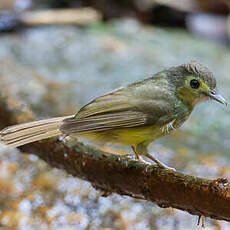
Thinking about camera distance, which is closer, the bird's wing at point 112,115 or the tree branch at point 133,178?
the tree branch at point 133,178

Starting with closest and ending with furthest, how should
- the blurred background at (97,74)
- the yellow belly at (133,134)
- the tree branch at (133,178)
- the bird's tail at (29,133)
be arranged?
the tree branch at (133,178)
the bird's tail at (29,133)
the yellow belly at (133,134)
the blurred background at (97,74)

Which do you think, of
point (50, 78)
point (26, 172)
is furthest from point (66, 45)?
point (26, 172)

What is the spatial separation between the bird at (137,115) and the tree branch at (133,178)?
16 cm

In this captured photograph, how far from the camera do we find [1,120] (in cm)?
424

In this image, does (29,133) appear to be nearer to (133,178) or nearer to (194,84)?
(133,178)

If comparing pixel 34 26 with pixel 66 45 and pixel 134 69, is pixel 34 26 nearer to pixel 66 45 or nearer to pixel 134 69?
pixel 66 45

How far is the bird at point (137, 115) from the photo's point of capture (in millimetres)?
3514

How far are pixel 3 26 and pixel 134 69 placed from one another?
287cm

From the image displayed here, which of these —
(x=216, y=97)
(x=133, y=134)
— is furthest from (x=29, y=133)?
(x=216, y=97)

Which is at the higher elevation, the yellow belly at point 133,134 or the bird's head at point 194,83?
the bird's head at point 194,83

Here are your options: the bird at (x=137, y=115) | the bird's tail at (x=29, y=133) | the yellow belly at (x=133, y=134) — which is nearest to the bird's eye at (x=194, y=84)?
the bird at (x=137, y=115)

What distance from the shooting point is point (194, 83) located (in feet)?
11.9

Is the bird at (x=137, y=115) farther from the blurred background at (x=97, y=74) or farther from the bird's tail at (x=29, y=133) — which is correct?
the blurred background at (x=97, y=74)

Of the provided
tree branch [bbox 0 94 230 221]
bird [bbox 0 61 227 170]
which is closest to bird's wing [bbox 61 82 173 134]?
bird [bbox 0 61 227 170]
